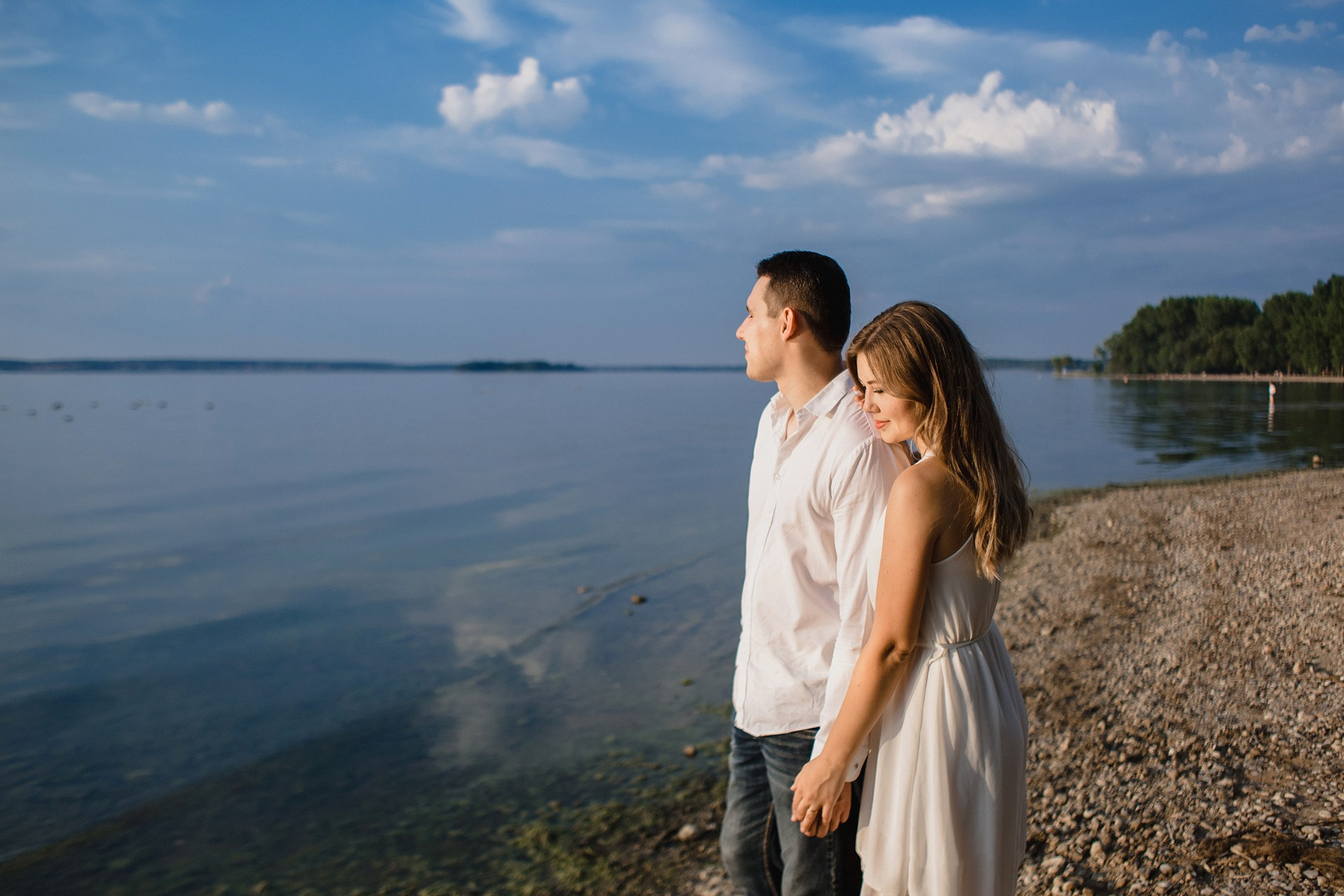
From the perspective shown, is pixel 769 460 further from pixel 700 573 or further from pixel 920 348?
pixel 700 573

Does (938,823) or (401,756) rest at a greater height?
(938,823)

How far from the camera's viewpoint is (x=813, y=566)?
9.44 feet

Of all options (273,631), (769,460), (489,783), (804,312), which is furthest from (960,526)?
(273,631)

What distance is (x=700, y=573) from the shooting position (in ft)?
50.8

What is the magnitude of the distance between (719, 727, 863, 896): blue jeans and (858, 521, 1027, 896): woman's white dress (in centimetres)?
19

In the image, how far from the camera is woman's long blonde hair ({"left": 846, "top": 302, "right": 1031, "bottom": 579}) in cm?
253

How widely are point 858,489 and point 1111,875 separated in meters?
3.71

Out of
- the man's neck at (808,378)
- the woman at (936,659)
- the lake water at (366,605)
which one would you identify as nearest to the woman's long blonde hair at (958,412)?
the woman at (936,659)

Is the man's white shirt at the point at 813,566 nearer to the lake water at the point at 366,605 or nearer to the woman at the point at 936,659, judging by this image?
the woman at the point at 936,659

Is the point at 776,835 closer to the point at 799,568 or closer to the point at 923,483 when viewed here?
the point at 799,568

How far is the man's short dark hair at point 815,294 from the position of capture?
312cm

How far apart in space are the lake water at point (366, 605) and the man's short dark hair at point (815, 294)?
231 inches

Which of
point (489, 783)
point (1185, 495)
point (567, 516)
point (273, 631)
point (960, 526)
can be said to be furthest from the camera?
point (567, 516)

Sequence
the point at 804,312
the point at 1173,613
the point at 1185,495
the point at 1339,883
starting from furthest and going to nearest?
the point at 1185,495
the point at 1173,613
the point at 1339,883
the point at 804,312
